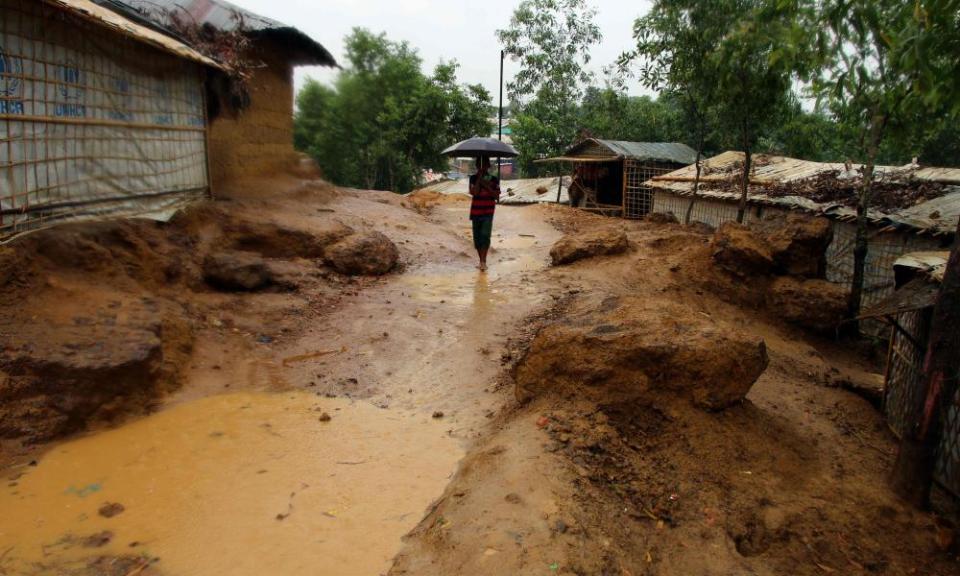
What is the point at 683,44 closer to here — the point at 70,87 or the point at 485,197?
the point at 485,197

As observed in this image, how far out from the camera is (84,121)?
249 inches

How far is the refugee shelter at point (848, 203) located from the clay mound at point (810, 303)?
1446 millimetres

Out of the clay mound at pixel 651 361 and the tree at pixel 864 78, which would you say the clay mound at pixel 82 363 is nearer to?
the clay mound at pixel 651 361

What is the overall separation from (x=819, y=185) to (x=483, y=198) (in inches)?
302

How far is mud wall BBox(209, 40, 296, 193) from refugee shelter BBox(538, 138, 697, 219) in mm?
11118

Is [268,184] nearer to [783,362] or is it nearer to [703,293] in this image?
[703,293]

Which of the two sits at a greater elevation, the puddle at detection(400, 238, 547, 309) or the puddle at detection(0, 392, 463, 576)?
the puddle at detection(400, 238, 547, 309)

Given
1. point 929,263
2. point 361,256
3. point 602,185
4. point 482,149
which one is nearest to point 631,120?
point 602,185

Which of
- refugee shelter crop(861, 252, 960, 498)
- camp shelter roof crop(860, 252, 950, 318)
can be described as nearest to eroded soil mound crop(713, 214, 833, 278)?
refugee shelter crop(861, 252, 960, 498)

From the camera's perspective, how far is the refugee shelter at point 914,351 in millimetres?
4469

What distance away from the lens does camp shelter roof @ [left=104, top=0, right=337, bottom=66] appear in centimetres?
877

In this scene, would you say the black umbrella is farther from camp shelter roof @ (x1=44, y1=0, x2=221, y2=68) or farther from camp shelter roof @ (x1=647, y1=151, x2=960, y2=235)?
camp shelter roof @ (x1=647, y1=151, x2=960, y2=235)

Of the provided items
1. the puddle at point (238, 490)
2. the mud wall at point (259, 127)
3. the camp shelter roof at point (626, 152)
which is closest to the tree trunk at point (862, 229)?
the puddle at point (238, 490)

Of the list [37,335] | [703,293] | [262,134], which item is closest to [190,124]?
[262,134]
